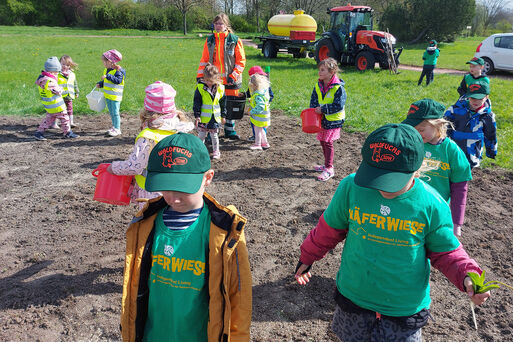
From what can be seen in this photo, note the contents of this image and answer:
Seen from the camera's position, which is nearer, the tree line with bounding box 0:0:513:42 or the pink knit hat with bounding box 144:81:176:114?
the pink knit hat with bounding box 144:81:176:114

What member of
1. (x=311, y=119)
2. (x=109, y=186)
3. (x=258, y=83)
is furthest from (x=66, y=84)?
(x=109, y=186)

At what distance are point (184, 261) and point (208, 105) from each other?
16.1 feet

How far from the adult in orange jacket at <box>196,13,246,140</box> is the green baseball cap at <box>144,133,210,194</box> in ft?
19.0

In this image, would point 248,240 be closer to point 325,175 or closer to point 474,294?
point 325,175

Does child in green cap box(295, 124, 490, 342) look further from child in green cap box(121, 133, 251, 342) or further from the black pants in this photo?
the black pants

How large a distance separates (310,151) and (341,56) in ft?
39.6

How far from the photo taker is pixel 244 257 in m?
2.03

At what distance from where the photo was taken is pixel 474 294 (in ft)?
6.13

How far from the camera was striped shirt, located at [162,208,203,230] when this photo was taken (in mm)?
2076

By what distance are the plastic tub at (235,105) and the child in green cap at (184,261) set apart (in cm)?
565

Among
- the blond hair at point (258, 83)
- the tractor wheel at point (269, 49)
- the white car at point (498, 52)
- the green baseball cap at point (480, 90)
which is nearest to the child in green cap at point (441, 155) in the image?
the green baseball cap at point (480, 90)

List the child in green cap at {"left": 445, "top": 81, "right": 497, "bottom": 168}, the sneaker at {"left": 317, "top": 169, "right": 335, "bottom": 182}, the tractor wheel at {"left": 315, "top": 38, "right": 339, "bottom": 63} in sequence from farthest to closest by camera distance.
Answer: the tractor wheel at {"left": 315, "top": 38, "right": 339, "bottom": 63}
the sneaker at {"left": 317, "top": 169, "right": 335, "bottom": 182}
the child in green cap at {"left": 445, "top": 81, "right": 497, "bottom": 168}

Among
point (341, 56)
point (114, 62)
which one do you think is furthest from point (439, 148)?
point (341, 56)

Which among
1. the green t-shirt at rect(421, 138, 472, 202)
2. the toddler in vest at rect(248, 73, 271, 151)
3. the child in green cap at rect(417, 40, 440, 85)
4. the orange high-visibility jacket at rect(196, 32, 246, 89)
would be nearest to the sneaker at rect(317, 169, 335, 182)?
the toddler in vest at rect(248, 73, 271, 151)
